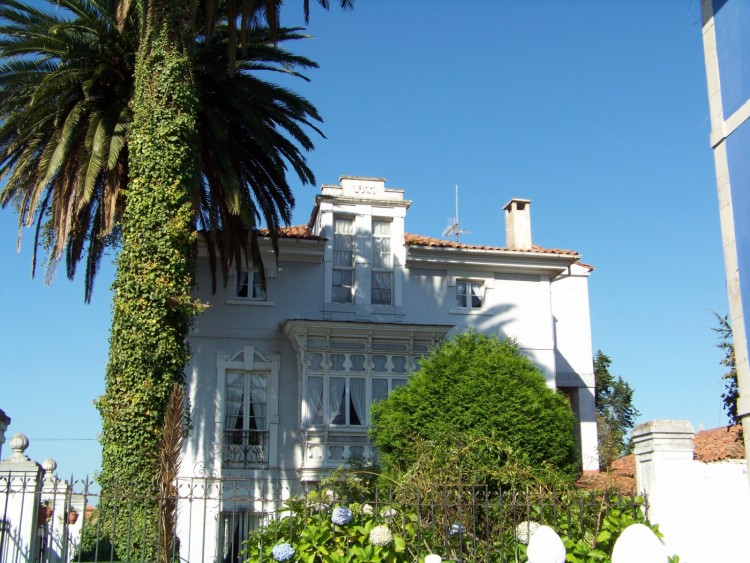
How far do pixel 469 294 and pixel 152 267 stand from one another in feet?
35.1

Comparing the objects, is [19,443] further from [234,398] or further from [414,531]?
[234,398]

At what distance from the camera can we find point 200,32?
16938 millimetres

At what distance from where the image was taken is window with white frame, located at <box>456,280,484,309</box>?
74.3ft

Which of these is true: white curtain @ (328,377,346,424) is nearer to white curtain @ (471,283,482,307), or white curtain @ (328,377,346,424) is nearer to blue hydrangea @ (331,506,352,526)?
white curtain @ (471,283,482,307)

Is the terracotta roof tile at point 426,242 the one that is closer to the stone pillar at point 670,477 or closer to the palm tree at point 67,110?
the palm tree at point 67,110

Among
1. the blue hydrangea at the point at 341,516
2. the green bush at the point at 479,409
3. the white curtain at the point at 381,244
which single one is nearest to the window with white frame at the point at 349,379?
the white curtain at the point at 381,244

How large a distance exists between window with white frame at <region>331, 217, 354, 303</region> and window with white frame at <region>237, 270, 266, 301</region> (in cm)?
187

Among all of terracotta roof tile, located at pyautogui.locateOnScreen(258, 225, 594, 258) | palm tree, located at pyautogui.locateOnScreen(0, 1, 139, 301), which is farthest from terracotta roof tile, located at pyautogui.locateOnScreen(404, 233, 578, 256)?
palm tree, located at pyautogui.locateOnScreen(0, 1, 139, 301)

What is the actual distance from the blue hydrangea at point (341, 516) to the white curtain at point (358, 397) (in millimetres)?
11655

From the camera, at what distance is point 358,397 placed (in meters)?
20.9

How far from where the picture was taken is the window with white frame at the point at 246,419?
2033cm

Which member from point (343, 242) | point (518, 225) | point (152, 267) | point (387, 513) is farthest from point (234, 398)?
point (387, 513)

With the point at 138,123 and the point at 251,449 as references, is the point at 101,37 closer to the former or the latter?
the point at 138,123

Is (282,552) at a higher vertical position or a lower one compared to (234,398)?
lower
